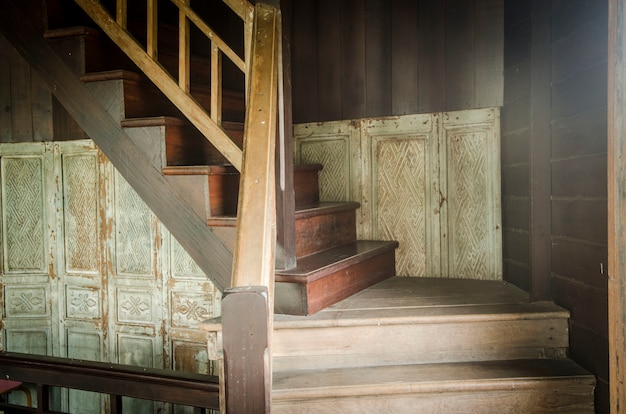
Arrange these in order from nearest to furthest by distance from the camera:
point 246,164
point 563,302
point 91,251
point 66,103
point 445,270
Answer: point 246,164 < point 563,302 < point 66,103 < point 445,270 < point 91,251

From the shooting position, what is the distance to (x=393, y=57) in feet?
10.2

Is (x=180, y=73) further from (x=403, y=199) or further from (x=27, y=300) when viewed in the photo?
(x=27, y=300)

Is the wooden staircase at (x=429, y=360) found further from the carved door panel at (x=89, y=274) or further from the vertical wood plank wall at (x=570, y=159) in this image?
the carved door panel at (x=89, y=274)

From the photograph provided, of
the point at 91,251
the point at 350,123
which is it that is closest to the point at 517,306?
the point at 350,123

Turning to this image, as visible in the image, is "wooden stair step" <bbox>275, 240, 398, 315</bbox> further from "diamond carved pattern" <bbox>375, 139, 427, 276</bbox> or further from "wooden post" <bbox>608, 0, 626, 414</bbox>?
"wooden post" <bbox>608, 0, 626, 414</bbox>

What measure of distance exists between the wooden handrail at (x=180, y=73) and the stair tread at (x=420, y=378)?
81 centimetres

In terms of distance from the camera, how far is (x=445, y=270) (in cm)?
302

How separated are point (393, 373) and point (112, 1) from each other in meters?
2.43

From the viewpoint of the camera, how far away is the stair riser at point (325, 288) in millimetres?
2143

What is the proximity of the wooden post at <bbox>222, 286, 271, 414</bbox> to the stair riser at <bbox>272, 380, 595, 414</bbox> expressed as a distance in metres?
0.78

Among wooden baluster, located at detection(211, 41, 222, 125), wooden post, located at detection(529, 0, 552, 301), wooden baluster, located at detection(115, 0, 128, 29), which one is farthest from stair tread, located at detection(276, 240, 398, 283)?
wooden baluster, located at detection(115, 0, 128, 29)

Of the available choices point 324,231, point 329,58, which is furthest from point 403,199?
point 329,58

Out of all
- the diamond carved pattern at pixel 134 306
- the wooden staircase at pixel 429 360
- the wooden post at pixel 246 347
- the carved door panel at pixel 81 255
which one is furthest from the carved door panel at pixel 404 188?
the wooden post at pixel 246 347

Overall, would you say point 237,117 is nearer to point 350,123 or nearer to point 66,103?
point 350,123
